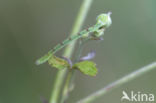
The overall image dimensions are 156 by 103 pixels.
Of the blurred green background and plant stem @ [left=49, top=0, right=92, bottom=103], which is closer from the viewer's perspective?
plant stem @ [left=49, top=0, right=92, bottom=103]

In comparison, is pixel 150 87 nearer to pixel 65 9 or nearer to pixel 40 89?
pixel 40 89

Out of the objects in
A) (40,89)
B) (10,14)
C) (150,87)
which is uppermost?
(10,14)

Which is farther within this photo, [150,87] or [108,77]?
Result: [108,77]

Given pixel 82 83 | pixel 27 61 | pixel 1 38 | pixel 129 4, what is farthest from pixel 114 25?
pixel 1 38

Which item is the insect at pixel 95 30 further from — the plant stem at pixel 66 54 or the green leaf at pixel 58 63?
the plant stem at pixel 66 54

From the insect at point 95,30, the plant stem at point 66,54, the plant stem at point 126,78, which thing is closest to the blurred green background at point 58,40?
the plant stem at point 66,54

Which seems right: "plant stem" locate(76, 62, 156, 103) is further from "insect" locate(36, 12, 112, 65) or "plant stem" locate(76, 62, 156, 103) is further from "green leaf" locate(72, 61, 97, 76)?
"insect" locate(36, 12, 112, 65)

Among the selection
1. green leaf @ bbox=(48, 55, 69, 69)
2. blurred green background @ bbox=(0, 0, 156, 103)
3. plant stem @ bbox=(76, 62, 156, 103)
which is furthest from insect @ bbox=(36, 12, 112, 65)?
blurred green background @ bbox=(0, 0, 156, 103)

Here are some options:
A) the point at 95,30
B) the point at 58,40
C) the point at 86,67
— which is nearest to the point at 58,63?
the point at 86,67
